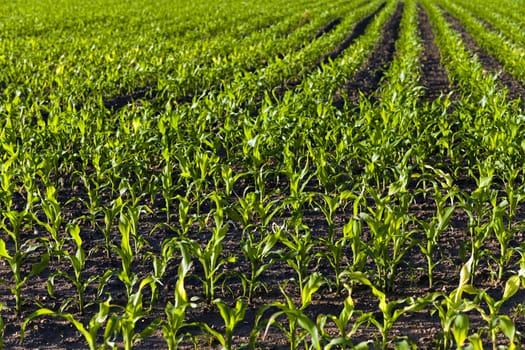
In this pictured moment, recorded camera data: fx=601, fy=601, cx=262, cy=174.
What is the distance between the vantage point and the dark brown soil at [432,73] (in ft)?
32.0

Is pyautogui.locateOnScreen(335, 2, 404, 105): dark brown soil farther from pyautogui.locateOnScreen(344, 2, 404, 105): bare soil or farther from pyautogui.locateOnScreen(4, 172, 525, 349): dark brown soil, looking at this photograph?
pyautogui.locateOnScreen(4, 172, 525, 349): dark brown soil

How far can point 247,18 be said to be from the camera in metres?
21.7

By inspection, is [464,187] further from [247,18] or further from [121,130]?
[247,18]

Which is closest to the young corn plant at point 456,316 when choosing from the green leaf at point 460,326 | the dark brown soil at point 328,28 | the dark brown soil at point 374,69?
the green leaf at point 460,326

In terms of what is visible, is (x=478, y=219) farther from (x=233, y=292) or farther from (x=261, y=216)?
(x=233, y=292)

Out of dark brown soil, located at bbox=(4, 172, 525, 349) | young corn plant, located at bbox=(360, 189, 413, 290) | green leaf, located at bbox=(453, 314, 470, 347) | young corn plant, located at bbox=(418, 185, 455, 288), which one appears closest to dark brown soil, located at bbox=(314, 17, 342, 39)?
dark brown soil, located at bbox=(4, 172, 525, 349)

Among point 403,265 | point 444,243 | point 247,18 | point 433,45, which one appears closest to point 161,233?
point 403,265

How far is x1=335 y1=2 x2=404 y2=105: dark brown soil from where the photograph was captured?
984 cm

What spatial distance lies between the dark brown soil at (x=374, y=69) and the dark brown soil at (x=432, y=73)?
2.48ft

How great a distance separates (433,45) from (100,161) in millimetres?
12627

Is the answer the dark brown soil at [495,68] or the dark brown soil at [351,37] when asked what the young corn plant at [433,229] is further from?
the dark brown soil at [351,37]

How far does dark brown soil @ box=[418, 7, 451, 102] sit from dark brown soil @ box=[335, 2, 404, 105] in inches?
29.8

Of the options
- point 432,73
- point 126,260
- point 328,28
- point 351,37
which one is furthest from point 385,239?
point 328,28

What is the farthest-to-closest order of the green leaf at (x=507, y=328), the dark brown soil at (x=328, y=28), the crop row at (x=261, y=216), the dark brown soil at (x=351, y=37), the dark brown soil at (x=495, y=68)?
the dark brown soil at (x=328, y=28), the dark brown soil at (x=351, y=37), the dark brown soil at (x=495, y=68), the crop row at (x=261, y=216), the green leaf at (x=507, y=328)
